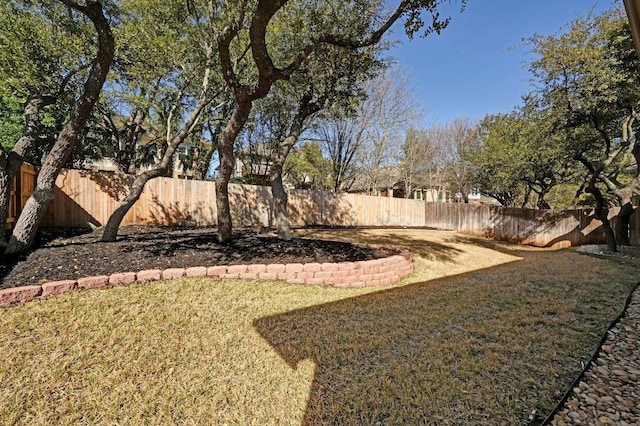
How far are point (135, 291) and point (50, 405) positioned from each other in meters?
1.35

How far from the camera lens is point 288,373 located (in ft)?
7.33

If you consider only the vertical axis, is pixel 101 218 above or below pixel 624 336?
above

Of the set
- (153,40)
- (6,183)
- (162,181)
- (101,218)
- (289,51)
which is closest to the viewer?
(6,183)

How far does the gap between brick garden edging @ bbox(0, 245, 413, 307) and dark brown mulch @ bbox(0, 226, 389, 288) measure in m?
0.23

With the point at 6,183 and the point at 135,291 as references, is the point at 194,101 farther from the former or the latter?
the point at 135,291

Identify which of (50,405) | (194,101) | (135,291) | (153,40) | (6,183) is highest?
(194,101)

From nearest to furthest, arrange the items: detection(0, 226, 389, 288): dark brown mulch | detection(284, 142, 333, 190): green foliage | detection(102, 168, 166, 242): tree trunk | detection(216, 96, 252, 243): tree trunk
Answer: detection(0, 226, 389, 288): dark brown mulch
detection(102, 168, 166, 242): tree trunk
detection(216, 96, 252, 243): tree trunk
detection(284, 142, 333, 190): green foliage

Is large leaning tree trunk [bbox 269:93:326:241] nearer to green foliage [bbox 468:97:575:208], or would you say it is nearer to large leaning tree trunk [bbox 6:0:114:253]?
large leaning tree trunk [bbox 6:0:114:253]

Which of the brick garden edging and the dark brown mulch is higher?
the dark brown mulch

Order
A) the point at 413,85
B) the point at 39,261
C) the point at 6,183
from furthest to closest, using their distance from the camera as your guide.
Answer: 1. the point at 413,85
2. the point at 6,183
3. the point at 39,261

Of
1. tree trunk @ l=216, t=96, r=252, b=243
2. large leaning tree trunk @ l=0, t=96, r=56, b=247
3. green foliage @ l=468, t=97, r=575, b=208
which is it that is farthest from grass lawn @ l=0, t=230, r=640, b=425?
green foliage @ l=468, t=97, r=575, b=208

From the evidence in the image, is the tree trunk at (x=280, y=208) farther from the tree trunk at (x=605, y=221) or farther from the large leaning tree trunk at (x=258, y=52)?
the tree trunk at (x=605, y=221)

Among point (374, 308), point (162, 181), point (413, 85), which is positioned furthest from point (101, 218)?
point (413, 85)

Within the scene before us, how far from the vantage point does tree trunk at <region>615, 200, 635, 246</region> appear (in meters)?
7.96
